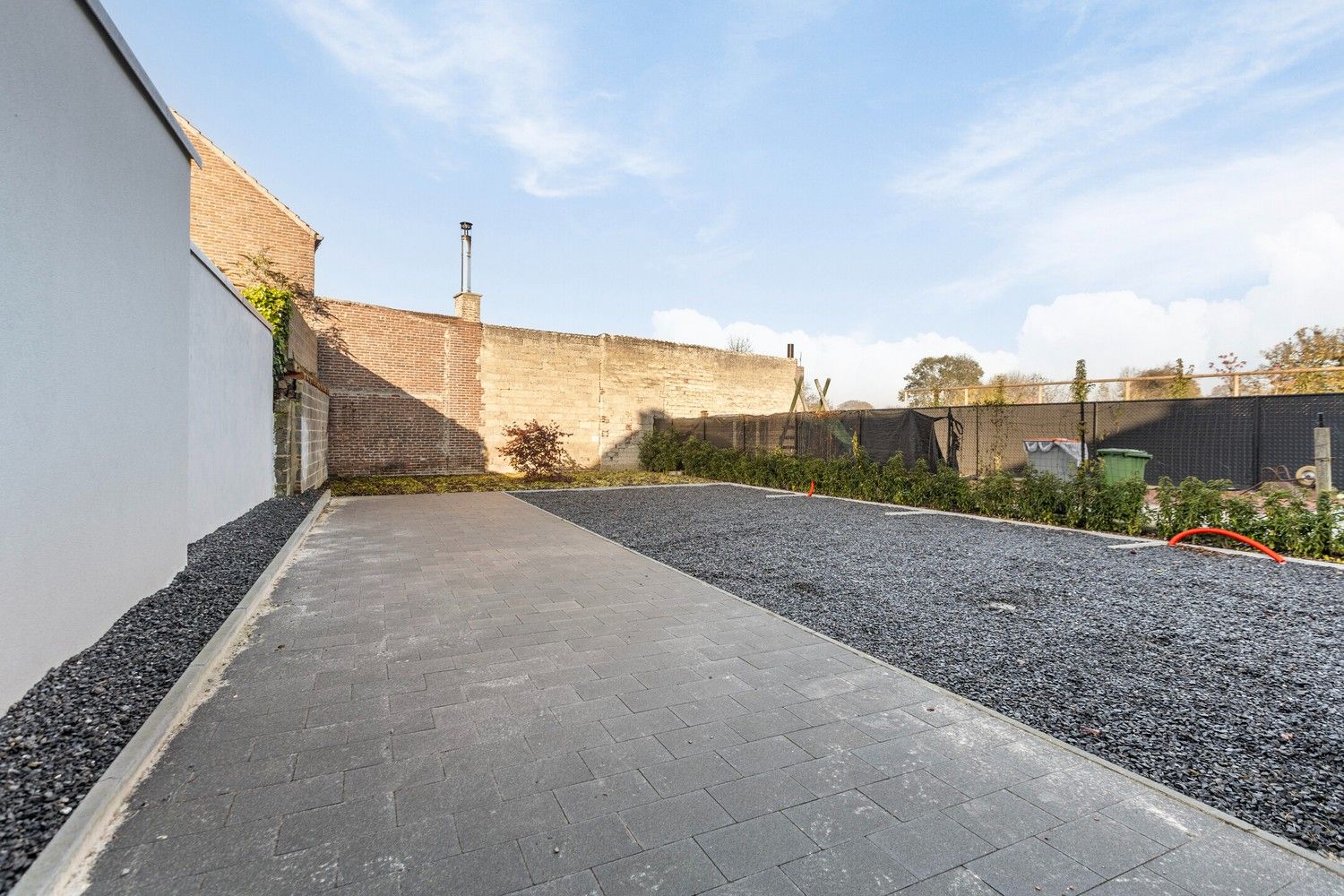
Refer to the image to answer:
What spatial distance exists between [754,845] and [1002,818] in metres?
0.82

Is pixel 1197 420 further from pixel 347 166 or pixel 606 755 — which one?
pixel 347 166

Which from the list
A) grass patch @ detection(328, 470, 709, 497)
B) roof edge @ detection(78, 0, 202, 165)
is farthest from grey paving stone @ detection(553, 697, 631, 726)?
grass patch @ detection(328, 470, 709, 497)

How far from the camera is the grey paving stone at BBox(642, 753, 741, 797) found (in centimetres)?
198

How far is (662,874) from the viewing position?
1.57 m

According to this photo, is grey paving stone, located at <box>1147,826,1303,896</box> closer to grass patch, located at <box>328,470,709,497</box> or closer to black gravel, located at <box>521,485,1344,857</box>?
black gravel, located at <box>521,485,1344,857</box>

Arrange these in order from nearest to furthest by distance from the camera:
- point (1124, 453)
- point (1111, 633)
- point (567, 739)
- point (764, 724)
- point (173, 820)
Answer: point (173, 820)
point (567, 739)
point (764, 724)
point (1111, 633)
point (1124, 453)

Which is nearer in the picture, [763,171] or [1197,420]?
[1197,420]

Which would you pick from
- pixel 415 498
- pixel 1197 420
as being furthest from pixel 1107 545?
pixel 415 498

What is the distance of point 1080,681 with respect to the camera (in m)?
2.91

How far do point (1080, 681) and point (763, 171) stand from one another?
10.7m

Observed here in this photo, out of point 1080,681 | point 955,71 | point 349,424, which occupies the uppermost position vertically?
point 955,71

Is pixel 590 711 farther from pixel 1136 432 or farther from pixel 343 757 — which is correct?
pixel 1136 432

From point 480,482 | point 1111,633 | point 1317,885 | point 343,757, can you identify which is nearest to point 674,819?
point 343,757

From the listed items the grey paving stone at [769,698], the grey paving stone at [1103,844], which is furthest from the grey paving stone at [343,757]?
the grey paving stone at [1103,844]
